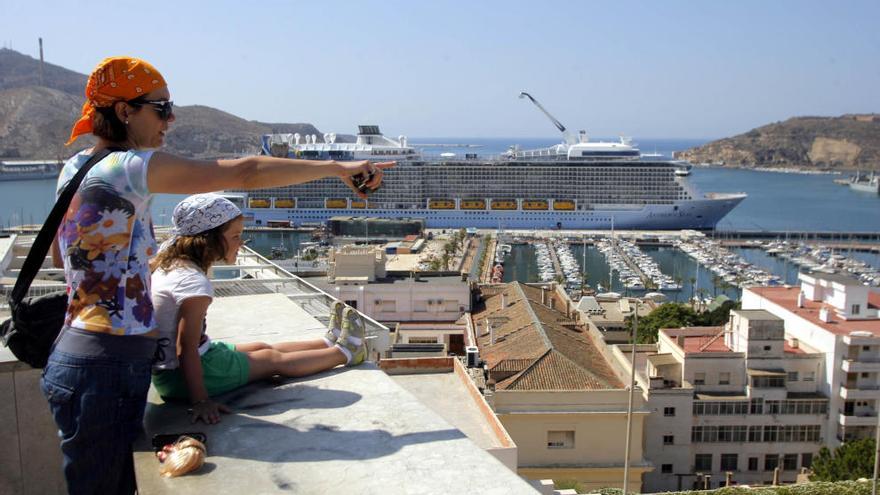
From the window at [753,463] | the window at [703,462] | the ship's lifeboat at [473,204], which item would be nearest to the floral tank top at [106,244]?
the window at [703,462]

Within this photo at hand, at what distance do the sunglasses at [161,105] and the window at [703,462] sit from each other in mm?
10071

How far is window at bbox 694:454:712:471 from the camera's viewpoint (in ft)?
35.5

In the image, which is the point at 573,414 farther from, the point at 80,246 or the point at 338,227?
the point at 338,227

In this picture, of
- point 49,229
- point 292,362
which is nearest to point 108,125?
point 49,229

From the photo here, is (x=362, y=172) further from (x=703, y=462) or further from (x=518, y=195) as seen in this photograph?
(x=518, y=195)

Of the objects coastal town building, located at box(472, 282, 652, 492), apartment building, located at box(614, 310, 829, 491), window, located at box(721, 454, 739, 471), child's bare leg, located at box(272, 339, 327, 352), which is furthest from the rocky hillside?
child's bare leg, located at box(272, 339, 327, 352)

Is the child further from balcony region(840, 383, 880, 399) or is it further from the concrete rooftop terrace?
balcony region(840, 383, 880, 399)

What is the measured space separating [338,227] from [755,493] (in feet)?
116

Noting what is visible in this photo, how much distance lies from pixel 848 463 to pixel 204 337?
9.05m

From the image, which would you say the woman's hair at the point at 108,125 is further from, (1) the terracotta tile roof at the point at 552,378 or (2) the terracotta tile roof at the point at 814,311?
(2) the terracotta tile roof at the point at 814,311

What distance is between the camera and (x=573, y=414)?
940 centimetres

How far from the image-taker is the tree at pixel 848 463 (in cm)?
927

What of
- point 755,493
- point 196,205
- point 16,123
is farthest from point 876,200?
point 16,123

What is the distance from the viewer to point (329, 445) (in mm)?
1896
